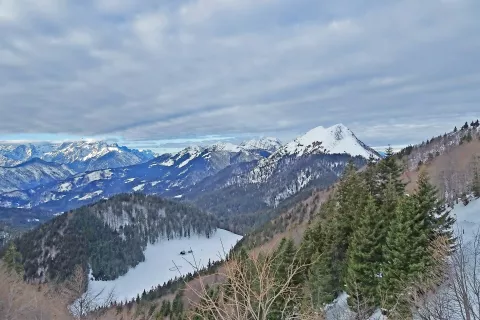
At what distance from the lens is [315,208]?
17500 cm

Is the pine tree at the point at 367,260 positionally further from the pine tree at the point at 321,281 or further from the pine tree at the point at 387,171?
the pine tree at the point at 387,171

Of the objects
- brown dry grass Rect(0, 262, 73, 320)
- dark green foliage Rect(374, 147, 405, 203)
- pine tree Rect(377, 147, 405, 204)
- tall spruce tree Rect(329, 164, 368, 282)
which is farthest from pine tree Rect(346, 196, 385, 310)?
brown dry grass Rect(0, 262, 73, 320)

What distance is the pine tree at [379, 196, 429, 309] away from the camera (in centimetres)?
2975

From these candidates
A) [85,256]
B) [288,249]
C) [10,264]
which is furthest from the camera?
[85,256]

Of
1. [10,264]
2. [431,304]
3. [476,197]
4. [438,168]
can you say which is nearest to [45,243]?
[10,264]

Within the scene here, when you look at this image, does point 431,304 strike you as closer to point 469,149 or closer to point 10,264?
point 10,264

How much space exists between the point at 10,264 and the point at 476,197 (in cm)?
8796

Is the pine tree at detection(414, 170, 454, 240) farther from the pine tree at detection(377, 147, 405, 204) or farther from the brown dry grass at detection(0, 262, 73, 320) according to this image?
the brown dry grass at detection(0, 262, 73, 320)

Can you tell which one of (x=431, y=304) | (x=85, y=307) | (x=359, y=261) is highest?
(x=431, y=304)

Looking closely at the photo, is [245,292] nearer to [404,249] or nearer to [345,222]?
[404,249]

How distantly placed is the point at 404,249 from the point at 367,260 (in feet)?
16.8

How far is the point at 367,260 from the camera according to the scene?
115 feet

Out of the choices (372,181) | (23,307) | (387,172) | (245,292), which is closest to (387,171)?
(387,172)

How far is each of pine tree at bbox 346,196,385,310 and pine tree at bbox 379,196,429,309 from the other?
194cm
